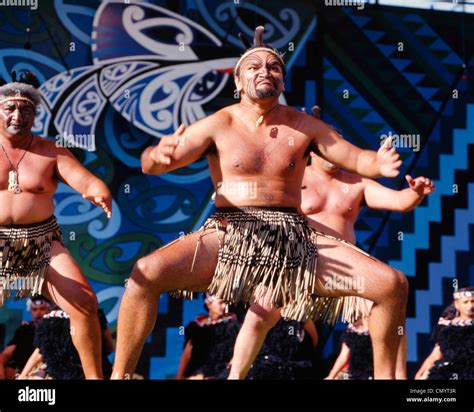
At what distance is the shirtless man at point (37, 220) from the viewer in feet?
19.6

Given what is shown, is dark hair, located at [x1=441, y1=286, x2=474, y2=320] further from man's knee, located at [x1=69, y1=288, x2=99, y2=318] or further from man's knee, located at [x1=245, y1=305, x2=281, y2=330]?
man's knee, located at [x1=69, y1=288, x2=99, y2=318]

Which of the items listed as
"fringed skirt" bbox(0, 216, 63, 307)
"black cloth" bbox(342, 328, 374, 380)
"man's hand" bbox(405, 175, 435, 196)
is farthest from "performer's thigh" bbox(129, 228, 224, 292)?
"black cloth" bbox(342, 328, 374, 380)

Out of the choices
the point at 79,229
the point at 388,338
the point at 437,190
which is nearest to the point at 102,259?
the point at 79,229

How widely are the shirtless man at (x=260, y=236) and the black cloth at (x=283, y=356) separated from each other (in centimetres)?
199

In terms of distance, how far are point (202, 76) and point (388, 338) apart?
356 cm

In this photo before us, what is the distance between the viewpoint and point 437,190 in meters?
8.83

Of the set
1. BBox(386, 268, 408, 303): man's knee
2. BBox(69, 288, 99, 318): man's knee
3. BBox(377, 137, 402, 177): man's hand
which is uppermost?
BBox(377, 137, 402, 177): man's hand

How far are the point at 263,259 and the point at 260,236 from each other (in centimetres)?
12

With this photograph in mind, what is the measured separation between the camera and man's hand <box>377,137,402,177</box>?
5.49m

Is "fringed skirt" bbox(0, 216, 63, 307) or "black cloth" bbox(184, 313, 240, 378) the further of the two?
"black cloth" bbox(184, 313, 240, 378)

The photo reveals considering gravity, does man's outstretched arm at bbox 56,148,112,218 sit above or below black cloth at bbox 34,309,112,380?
above

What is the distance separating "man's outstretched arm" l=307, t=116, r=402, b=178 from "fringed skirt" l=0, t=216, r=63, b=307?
162cm

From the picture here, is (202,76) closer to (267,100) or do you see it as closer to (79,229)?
(79,229)

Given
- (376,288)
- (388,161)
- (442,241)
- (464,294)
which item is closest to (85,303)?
(376,288)
